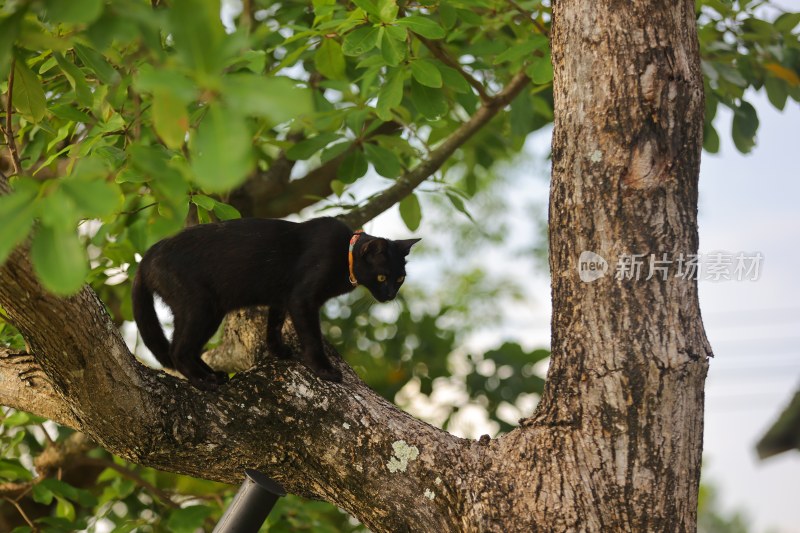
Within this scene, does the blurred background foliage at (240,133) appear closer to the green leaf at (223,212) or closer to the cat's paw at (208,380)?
the green leaf at (223,212)

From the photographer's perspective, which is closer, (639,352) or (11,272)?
(11,272)

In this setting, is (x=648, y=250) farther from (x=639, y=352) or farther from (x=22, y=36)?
(x=22, y=36)

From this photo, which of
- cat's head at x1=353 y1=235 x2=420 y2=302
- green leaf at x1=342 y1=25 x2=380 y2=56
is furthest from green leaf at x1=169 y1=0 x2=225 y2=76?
cat's head at x1=353 y1=235 x2=420 y2=302

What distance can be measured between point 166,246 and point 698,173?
1.59 meters

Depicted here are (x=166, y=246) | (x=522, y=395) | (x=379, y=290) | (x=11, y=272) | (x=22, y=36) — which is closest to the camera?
(x=22, y=36)

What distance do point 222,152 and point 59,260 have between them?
0.29m

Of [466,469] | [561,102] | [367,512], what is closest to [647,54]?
[561,102]

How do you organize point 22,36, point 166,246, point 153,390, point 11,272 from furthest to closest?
1. point 166,246
2. point 153,390
3. point 11,272
4. point 22,36

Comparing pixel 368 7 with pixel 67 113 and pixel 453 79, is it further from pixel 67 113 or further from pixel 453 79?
pixel 67 113

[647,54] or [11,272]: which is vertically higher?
[647,54]

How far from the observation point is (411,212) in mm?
3211

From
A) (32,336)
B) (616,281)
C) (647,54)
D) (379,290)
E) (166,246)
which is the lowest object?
(32,336)

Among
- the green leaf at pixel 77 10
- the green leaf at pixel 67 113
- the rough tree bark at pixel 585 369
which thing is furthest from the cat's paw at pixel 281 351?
the green leaf at pixel 77 10

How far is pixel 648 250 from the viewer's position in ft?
6.17
